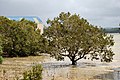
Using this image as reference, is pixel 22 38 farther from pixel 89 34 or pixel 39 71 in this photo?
→ pixel 39 71

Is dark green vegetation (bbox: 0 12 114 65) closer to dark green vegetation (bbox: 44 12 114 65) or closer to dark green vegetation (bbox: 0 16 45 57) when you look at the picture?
dark green vegetation (bbox: 44 12 114 65)

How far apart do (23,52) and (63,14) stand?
1366 cm

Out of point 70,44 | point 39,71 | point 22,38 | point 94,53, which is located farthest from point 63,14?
point 39,71

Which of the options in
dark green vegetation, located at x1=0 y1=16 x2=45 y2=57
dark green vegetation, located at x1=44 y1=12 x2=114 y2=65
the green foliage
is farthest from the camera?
dark green vegetation, located at x1=0 y1=16 x2=45 y2=57

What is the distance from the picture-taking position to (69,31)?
28.5 meters

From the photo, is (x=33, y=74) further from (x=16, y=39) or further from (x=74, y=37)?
(x=16, y=39)

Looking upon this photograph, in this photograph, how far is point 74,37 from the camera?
91.7ft

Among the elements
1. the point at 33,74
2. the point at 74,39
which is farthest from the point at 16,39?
the point at 33,74

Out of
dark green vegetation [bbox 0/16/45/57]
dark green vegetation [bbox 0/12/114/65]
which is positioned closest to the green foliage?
dark green vegetation [bbox 0/12/114/65]

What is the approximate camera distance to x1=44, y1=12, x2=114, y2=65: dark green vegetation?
2809 centimetres

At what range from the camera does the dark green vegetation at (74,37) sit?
28.1 m

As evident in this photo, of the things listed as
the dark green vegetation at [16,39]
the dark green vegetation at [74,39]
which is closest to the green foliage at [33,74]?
the dark green vegetation at [74,39]

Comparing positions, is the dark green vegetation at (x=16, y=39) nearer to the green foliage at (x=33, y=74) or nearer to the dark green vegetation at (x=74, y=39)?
the dark green vegetation at (x=74, y=39)

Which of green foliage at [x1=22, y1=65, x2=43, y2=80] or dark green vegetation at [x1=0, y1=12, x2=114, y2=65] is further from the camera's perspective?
dark green vegetation at [x1=0, y1=12, x2=114, y2=65]
